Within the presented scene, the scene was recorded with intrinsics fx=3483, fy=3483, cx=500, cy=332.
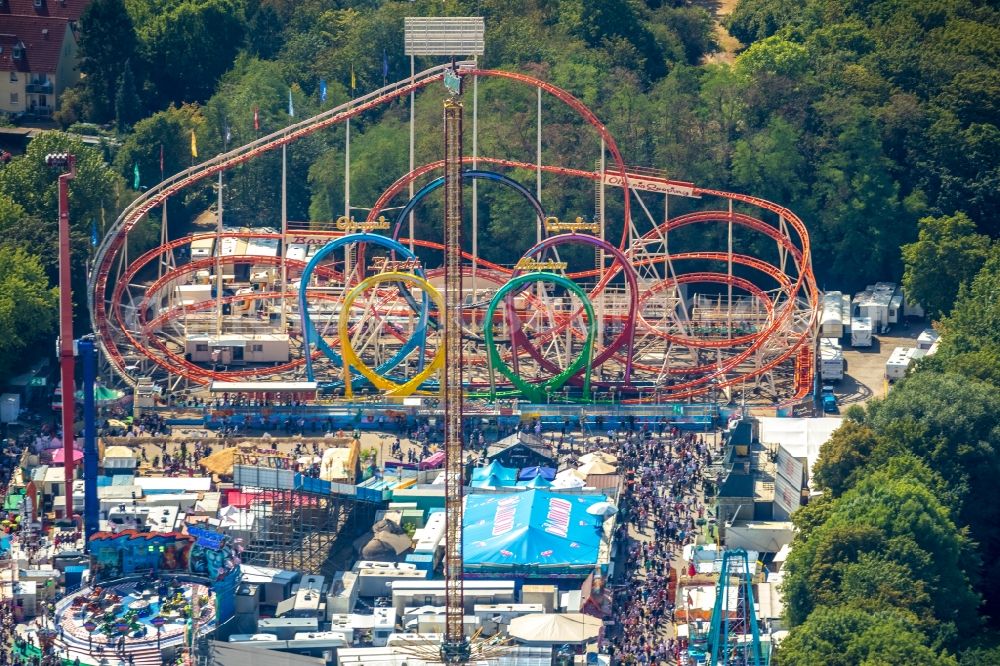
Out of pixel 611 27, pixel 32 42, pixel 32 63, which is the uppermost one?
pixel 611 27

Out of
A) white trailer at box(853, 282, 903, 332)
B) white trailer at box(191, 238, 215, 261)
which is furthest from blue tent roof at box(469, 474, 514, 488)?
white trailer at box(191, 238, 215, 261)

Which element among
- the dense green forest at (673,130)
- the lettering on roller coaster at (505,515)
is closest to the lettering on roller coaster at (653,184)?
the dense green forest at (673,130)

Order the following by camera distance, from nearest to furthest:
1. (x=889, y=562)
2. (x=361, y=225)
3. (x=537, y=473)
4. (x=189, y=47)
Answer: (x=889, y=562) → (x=537, y=473) → (x=361, y=225) → (x=189, y=47)

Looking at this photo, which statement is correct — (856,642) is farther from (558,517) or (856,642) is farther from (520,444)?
(520,444)

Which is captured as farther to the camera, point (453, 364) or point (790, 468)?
point (790, 468)

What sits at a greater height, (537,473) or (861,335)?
(861,335)

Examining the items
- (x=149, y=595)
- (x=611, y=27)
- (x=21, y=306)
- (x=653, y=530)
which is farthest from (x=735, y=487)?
(x=611, y=27)

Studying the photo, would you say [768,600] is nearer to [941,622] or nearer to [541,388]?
[941,622]

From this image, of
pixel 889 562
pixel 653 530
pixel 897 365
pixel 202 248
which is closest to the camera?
pixel 889 562
